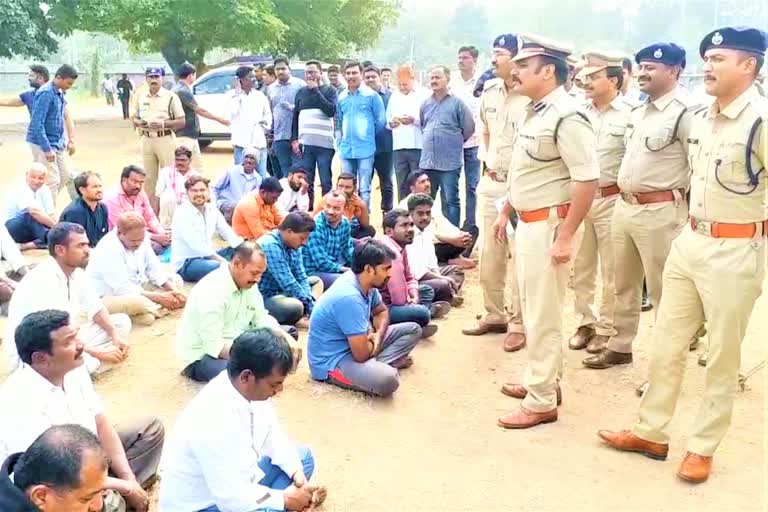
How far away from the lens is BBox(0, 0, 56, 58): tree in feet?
62.6

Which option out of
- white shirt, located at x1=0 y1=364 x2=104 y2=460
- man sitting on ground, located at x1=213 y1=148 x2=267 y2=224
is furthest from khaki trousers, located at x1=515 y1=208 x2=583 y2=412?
man sitting on ground, located at x1=213 y1=148 x2=267 y2=224

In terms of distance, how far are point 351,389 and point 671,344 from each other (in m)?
1.84

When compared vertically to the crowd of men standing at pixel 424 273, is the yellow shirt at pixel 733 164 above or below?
above

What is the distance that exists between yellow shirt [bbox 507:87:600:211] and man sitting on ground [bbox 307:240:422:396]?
0.86m

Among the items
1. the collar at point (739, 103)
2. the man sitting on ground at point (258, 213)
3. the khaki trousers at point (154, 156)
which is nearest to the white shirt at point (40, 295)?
the man sitting on ground at point (258, 213)

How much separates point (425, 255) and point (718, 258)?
302cm

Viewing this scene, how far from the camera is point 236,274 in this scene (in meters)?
4.25

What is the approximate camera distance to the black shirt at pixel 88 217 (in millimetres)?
6145

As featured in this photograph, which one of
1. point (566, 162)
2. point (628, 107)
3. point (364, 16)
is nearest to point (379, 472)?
point (566, 162)

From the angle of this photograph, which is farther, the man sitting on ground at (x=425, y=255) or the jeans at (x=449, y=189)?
the jeans at (x=449, y=189)

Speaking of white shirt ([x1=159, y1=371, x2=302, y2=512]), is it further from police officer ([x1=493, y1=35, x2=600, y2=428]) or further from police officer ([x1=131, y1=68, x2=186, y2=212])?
police officer ([x1=131, y1=68, x2=186, y2=212])

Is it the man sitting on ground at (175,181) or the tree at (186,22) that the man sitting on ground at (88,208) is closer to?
the man sitting on ground at (175,181)

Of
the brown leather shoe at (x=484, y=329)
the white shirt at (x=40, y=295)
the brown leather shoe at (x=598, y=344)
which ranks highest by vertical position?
the white shirt at (x=40, y=295)

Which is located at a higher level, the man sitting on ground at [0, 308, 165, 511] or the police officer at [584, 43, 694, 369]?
the police officer at [584, 43, 694, 369]
